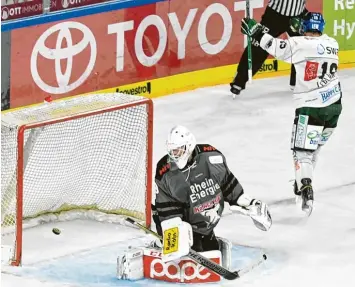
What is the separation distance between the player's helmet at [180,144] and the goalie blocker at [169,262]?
37 centimetres

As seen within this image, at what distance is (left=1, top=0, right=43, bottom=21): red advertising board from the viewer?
39.2ft

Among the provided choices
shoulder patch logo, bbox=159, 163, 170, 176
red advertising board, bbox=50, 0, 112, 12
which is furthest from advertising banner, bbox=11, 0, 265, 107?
shoulder patch logo, bbox=159, 163, 170, 176

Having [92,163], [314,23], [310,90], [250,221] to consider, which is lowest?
[250,221]

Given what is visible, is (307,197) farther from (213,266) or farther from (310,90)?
(213,266)

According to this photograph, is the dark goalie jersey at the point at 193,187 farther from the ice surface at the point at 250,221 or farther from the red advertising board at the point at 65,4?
the red advertising board at the point at 65,4

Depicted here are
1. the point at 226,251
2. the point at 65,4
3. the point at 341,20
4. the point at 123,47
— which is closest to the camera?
the point at 226,251

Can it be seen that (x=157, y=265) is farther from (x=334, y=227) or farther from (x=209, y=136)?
(x=209, y=136)

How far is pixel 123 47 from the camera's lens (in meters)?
12.8

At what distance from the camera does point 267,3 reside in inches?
535

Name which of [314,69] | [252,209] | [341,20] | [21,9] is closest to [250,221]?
[314,69]

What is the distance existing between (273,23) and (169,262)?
4.37 metres

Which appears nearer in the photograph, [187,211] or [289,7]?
[187,211]

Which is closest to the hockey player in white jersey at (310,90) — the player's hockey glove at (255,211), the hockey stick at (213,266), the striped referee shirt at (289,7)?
the player's hockey glove at (255,211)

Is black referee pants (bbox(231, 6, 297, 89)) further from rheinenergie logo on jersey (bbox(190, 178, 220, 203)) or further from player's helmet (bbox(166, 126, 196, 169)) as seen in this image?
player's helmet (bbox(166, 126, 196, 169))
